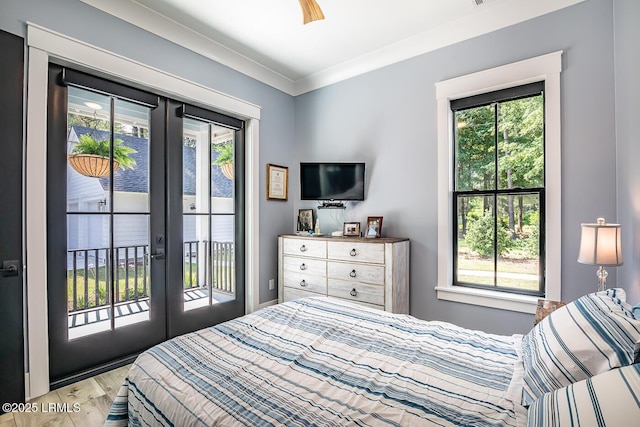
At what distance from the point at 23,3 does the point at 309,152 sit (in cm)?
265

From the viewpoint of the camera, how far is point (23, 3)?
2.02 m

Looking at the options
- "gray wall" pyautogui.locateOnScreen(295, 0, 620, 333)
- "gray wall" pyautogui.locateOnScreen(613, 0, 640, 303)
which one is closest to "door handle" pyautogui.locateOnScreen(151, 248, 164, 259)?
"gray wall" pyautogui.locateOnScreen(295, 0, 620, 333)

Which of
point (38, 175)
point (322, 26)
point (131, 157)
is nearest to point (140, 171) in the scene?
point (131, 157)

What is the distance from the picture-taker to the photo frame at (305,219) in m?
3.77

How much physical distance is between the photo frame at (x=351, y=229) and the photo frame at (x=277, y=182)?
950 millimetres

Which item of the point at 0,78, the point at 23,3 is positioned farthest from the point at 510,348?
the point at 23,3

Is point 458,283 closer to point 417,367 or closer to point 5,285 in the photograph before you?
point 417,367

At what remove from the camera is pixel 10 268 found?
6.30 feet

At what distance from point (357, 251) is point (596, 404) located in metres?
2.24

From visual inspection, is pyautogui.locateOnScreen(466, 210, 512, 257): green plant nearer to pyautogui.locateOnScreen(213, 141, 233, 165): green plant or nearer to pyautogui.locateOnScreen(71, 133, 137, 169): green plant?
pyautogui.locateOnScreen(213, 141, 233, 165): green plant

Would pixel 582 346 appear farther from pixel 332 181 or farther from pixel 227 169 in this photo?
pixel 227 169

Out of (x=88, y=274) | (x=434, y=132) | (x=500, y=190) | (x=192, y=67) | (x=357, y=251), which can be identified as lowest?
(x=88, y=274)

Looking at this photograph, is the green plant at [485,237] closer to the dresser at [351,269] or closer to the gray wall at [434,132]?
the gray wall at [434,132]

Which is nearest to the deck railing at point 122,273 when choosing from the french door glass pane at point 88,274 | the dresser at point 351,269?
the french door glass pane at point 88,274
